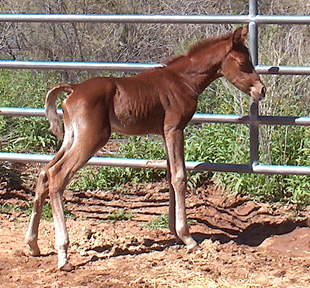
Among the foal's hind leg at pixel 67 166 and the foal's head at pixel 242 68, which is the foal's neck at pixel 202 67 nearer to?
the foal's head at pixel 242 68

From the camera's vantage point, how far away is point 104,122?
15.0 ft

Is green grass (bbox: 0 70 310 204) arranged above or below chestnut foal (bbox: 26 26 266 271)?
below

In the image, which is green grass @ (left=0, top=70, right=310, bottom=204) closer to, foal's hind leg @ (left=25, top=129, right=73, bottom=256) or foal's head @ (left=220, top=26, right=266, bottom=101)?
foal's head @ (left=220, top=26, right=266, bottom=101)

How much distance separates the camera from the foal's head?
4844mm

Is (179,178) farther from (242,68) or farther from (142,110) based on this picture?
(242,68)

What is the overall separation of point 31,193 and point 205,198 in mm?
1823

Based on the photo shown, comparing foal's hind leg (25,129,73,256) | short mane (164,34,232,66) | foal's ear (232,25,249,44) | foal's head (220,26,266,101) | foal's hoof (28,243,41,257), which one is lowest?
foal's hoof (28,243,41,257)

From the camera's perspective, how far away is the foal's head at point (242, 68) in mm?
4844

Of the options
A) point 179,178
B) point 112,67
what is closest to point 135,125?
point 179,178

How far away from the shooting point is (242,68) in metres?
4.87

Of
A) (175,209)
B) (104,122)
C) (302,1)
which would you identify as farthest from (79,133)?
→ (302,1)

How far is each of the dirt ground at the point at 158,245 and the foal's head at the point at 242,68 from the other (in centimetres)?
127

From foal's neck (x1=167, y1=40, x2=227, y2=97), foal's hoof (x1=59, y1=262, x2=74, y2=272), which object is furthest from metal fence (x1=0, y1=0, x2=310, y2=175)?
foal's hoof (x1=59, y1=262, x2=74, y2=272)

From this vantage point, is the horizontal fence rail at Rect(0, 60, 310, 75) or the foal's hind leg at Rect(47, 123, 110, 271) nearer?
the foal's hind leg at Rect(47, 123, 110, 271)
